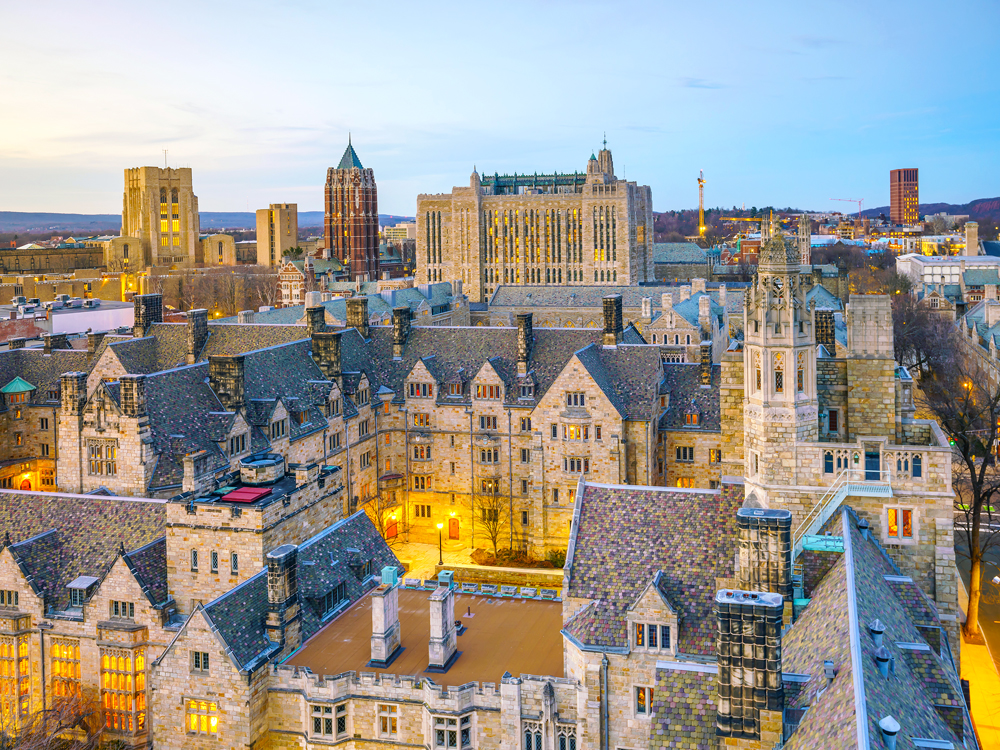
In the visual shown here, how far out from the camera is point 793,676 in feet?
86.8

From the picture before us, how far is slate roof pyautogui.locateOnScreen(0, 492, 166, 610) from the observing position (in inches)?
1742

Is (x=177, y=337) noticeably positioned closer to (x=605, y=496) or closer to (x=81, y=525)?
(x=81, y=525)

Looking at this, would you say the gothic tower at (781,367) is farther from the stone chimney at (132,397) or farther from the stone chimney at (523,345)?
the stone chimney at (523,345)

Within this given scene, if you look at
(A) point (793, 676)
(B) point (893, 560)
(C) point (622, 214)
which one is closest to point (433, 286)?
(C) point (622, 214)

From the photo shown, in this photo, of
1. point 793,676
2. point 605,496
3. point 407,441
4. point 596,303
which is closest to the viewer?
point 793,676

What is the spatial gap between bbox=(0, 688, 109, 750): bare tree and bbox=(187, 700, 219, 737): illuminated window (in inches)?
183

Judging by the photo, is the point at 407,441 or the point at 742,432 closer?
the point at 742,432

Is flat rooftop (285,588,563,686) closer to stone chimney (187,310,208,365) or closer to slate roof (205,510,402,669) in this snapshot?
slate roof (205,510,402,669)

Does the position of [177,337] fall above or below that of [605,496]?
above

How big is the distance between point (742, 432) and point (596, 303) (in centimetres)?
9774

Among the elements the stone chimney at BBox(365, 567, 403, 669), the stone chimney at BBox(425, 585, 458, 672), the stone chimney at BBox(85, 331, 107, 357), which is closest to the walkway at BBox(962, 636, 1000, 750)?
the stone chimney at BBox(425, 585, 458, 672)

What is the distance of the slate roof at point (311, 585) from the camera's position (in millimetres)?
37344

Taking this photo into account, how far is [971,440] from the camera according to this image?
71438 mm

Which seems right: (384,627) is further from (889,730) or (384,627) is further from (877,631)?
(889,730)
